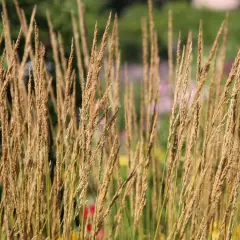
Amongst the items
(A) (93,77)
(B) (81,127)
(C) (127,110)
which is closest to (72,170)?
(B) (81,127)

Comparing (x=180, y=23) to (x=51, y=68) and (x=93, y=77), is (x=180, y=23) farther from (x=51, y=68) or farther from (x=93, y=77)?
(x=93, y=77)

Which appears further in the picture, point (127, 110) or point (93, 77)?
point (127, 110)

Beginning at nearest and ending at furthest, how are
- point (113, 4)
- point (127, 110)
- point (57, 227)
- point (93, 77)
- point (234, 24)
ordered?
point (93, 77)
point (57, 227)
point (127, 110)
point (234, 24)
point (113, 4)

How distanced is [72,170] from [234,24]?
10.1 meters

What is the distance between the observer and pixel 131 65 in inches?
460

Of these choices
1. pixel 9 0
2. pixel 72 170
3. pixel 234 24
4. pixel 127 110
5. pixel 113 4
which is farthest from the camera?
pixel 113 4

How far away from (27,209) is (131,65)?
987 cm

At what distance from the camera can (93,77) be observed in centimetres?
169

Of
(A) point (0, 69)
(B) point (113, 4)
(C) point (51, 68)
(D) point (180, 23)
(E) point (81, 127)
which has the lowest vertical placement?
(B) point (113, 4)

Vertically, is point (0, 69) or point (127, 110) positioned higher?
point (0, 69)

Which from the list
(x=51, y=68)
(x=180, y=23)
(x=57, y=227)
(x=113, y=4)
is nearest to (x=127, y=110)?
(x=57, y=227)

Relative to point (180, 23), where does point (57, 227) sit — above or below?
above

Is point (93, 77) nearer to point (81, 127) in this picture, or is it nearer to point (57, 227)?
point (81, 127)

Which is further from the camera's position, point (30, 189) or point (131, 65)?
point (131, 65)
